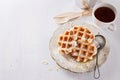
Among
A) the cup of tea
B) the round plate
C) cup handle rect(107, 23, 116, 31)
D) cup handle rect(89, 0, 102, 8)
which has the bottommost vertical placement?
the round plate

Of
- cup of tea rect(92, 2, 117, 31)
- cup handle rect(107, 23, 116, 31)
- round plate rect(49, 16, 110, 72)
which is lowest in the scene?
round plate rect(49, 16, 110, 72)

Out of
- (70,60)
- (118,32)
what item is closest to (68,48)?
(70,60)

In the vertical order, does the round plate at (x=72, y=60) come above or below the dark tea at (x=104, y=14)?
below

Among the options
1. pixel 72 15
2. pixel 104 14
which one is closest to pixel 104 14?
pixel 104 14

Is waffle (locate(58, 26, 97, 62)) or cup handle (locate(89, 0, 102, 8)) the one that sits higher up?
cup handle (locate(89, 0, 102, 8))

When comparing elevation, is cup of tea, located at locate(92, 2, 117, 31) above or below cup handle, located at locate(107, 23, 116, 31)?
above

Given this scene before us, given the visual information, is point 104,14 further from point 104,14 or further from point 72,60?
point 72,60

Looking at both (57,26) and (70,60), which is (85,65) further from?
(57,26)

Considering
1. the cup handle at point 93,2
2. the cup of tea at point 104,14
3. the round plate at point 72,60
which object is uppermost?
the cup handle at point 93,2
